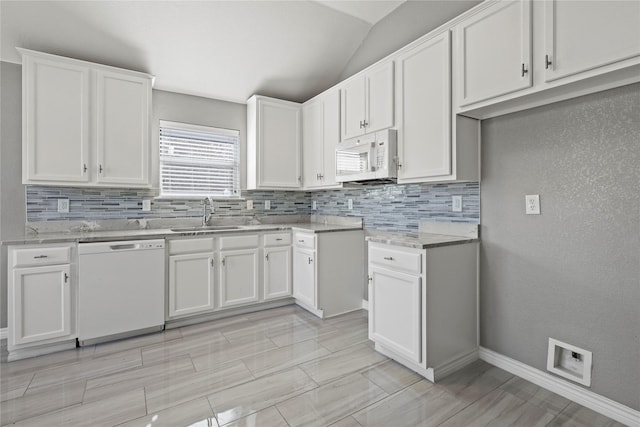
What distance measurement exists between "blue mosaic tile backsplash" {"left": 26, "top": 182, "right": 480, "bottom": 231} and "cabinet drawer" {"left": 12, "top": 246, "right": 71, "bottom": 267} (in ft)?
2.03

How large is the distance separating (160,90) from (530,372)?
13.7 feet

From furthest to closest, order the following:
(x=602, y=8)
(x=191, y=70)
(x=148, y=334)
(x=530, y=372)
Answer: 1. (x=191, y=70)
2. (x=148, y=334)
3. (x=530, y=372)
4. (x=602, y=8)

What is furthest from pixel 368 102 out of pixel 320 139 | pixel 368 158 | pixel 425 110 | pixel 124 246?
pixel 124 246

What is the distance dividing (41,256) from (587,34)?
3.77 m

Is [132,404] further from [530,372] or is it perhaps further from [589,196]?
[589,196]

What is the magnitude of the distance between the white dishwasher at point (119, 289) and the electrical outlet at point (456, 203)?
8.36 ft

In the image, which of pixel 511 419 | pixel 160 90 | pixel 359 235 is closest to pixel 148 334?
pixel 359 235

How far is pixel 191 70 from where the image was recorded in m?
3.30

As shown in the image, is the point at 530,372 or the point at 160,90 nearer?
the point at 530,372

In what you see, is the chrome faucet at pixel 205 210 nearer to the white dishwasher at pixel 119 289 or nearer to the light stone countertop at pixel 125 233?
the light stone countertop at pixel 125 233

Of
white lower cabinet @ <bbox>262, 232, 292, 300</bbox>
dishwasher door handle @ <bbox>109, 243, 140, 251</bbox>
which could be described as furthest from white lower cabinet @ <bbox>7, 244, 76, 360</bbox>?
white lower cabinet @ <bbox>262, 232, 292, 300</bbox>

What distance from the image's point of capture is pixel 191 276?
3.03 meters

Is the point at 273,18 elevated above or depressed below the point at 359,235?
above

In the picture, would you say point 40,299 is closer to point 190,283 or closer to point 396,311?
point 190,283
